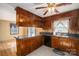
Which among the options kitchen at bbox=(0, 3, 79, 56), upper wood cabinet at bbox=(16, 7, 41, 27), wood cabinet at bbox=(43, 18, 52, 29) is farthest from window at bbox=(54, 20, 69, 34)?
upper wood cabinet at bbox=(16, 7, 41, 27)

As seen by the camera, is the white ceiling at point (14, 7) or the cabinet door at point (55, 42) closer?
the white ceiling at point (14, 7)

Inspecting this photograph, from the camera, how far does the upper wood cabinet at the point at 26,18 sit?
1726 mm

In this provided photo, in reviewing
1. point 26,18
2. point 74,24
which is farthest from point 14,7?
point 74,24

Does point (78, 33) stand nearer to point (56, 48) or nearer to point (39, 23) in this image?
point (56, 48)

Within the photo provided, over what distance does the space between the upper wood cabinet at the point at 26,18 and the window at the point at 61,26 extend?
0.34 meters

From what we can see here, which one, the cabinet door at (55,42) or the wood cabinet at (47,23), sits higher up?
the wood cabinet at (47,23)

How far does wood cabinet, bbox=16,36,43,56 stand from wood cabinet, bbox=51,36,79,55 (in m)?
0.27

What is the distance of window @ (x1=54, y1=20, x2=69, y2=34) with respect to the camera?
174cm

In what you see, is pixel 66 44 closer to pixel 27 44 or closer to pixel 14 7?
pixel 27 44

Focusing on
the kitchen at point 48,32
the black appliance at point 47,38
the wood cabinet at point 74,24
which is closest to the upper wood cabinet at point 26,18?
the kitchen at point 48,32

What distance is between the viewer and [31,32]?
1.83 metres

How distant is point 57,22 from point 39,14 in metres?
0.38

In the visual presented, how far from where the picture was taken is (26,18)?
1.78 m

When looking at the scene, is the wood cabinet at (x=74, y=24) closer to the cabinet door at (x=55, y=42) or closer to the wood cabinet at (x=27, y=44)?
the cabinet door at (x=55, y=42)
